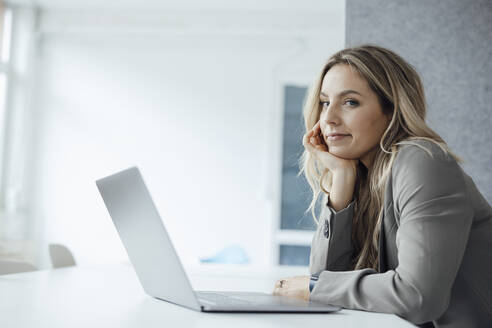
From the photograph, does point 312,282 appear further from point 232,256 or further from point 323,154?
point 232,256

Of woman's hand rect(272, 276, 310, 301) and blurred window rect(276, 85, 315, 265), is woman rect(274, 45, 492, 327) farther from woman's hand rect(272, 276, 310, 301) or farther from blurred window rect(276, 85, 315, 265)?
blurred window rect(276, 85, 315, 265)

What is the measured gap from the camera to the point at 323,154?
1.37 metres

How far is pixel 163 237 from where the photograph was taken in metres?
0.70

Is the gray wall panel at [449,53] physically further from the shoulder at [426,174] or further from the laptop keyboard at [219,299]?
the laptop keyboard at [219,299]

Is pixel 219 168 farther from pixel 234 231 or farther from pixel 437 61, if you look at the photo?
pixel 437 61

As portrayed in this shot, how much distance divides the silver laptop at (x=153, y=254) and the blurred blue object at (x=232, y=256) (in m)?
3.39

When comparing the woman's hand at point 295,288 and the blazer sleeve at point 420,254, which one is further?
the woman's hand at point 295,288

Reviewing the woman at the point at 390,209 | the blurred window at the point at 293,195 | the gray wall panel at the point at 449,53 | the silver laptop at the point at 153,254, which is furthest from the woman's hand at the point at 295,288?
the blurred window at the point at 293,195

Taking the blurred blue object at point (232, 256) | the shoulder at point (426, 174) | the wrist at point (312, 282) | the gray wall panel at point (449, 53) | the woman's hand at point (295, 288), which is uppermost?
the gray wall panel at point (449, 53)

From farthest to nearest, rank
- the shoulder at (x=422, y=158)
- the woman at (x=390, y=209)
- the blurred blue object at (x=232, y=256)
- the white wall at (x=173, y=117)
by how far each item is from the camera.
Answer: the white wall at (x=173, y=117) < the blurred blue object at (x=232, y=256) < the shoulder at (x=422, y=158) < the woman at (x=390, y=209)

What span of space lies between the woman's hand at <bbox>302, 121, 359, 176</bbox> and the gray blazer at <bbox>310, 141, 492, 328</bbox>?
0.81 ft

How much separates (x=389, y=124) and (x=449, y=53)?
89cm

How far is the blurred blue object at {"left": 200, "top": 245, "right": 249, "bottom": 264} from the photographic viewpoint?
167 inches

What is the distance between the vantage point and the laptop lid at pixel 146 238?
0.71 meters
